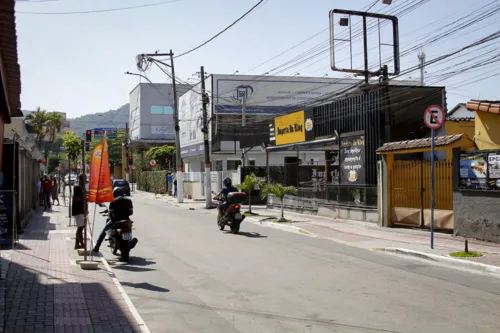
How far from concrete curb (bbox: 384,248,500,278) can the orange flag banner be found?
705 cm

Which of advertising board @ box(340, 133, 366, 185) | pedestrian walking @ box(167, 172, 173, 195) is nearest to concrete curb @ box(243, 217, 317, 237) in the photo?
advertising board @ box(340, 133, 366, 185)

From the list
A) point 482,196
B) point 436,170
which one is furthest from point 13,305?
point 436,170

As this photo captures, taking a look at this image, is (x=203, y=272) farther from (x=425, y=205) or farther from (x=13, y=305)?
(x=425, y=205)

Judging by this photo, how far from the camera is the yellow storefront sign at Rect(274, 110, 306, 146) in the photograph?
Answer: 2664cm

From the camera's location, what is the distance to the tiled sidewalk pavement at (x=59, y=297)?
20.8 ft

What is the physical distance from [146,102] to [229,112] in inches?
1375

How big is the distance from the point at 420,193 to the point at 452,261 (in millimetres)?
5677

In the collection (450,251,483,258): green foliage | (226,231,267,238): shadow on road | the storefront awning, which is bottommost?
(226,231,267,238): shadow on road

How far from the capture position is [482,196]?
1362 centimetres

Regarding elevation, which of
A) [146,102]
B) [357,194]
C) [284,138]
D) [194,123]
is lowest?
[357,194]

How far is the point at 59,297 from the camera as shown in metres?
7.67

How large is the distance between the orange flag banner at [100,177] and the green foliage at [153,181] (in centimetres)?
3794

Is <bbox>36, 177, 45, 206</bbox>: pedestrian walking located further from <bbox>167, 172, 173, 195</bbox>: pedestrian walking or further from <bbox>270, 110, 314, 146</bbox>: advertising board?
<bbox>167, 172, 173, 195</bbox>: pedestrian walking

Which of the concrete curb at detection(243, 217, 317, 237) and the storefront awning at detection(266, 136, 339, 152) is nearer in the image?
the concrete curb at detection(243, 217, 317, 237)
